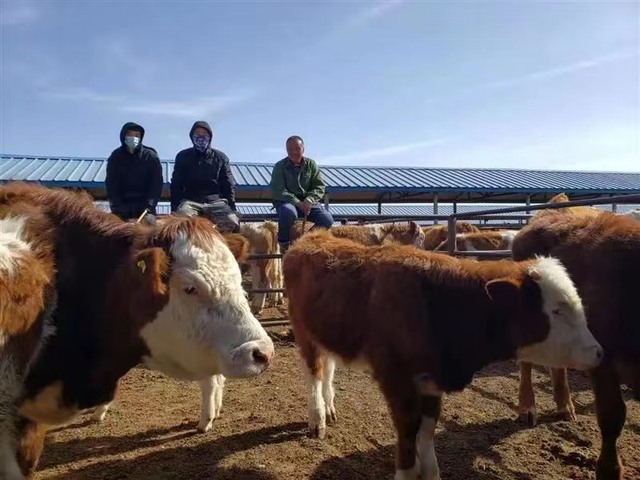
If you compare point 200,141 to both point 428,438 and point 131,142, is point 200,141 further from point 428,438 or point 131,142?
point 428,438

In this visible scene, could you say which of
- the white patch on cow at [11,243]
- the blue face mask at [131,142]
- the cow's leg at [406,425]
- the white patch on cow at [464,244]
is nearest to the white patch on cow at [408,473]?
the cow's leg at [406,425]

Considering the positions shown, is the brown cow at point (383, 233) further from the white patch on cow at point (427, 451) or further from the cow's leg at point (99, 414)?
the white patch on cow at point (427, 451)

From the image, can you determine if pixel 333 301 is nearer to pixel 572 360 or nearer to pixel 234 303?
pixel 234 303

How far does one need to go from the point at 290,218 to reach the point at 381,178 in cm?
1694

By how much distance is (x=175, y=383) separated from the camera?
587 cm

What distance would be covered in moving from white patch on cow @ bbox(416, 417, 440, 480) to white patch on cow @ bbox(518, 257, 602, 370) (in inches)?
32.7

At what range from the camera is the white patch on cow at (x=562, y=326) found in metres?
3.26

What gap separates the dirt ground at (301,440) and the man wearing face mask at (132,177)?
2.06m

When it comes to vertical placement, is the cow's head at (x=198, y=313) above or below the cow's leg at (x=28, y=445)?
above

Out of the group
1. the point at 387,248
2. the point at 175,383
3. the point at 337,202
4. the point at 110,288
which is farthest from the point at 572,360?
the point at 337,202

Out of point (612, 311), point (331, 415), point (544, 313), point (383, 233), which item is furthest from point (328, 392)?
point (383, 233)

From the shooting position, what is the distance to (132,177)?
18.5ft

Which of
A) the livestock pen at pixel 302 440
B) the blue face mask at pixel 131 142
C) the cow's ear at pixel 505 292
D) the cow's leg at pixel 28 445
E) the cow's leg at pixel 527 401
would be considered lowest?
the livestock pen at pixel 302 440

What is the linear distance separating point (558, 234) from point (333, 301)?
5.97 feet
